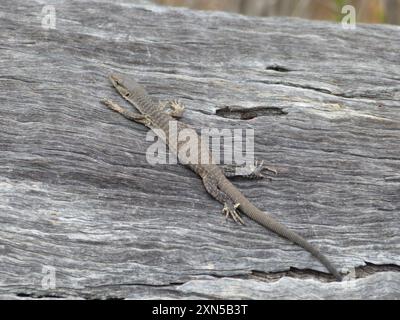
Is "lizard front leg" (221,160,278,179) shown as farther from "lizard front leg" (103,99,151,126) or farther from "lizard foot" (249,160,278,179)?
"lizard front leg" (103,99,151,126)

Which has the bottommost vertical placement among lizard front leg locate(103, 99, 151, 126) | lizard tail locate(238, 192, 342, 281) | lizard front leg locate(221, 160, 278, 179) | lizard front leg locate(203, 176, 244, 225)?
lizard tail locate(238, 192, 342, 281)

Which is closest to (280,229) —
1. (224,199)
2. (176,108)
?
(224,199)

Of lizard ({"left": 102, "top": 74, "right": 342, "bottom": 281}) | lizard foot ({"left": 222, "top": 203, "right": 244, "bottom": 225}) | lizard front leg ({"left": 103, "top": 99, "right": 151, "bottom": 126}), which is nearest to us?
lizard ({"left": 102, "top": 74, "right": 342, "bottom": 281})

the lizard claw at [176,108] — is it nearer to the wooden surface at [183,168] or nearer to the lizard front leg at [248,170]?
the wooden surface at [183,168]

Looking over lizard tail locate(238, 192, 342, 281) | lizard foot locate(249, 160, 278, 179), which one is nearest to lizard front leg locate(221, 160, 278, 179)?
lizard foot locate(249, 160, 278, 179)

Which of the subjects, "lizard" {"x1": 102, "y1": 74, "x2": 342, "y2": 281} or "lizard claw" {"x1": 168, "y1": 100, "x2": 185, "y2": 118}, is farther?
"lizard claw" {"x1": 168, "y1": 100, "x2": 185, "y2": 118}

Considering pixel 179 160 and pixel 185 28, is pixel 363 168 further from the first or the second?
pixel 185 28

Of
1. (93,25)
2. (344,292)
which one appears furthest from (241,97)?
(344,292)
